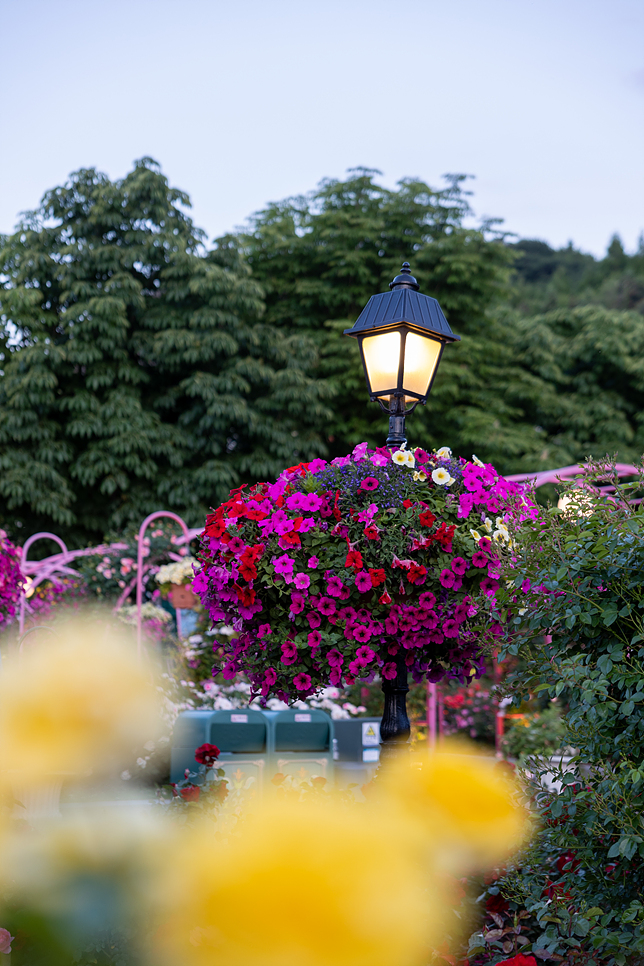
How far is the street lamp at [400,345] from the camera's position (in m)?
3.58

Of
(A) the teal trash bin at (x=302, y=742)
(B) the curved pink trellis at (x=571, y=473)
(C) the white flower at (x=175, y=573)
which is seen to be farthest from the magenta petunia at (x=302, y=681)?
(C) the white flower at (x=175, y=573)

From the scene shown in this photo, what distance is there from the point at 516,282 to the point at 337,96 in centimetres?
2130

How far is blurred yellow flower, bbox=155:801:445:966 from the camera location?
40 centimetres

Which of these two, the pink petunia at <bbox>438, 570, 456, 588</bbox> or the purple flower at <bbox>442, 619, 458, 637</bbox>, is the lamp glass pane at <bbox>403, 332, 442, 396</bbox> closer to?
the pink petunia at <bbox>438, 570, 456, 588</bbox>

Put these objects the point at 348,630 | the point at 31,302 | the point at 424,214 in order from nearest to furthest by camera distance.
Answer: the point at 348,630
the point at 31,302
the point at 424,214

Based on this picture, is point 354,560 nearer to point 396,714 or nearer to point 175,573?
point 396,714

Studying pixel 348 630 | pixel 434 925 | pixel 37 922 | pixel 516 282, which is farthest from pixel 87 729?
pixel 516 282

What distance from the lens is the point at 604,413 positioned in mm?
17703

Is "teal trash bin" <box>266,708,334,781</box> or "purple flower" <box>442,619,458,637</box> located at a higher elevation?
"purple flower" <box>442,619,458,637</box>

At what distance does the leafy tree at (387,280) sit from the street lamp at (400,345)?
11.8 metres

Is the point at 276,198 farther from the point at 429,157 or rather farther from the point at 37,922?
the point at 37,922

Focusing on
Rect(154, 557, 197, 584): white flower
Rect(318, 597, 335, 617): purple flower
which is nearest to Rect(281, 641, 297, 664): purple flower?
Rect(318, 597, 335, 617): purple flower

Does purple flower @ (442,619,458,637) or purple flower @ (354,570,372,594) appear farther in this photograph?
purple flower @ (442,619,458,637)

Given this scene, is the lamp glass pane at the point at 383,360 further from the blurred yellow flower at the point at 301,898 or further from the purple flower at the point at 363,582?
the blurred yellow flower at the point at 301,898
